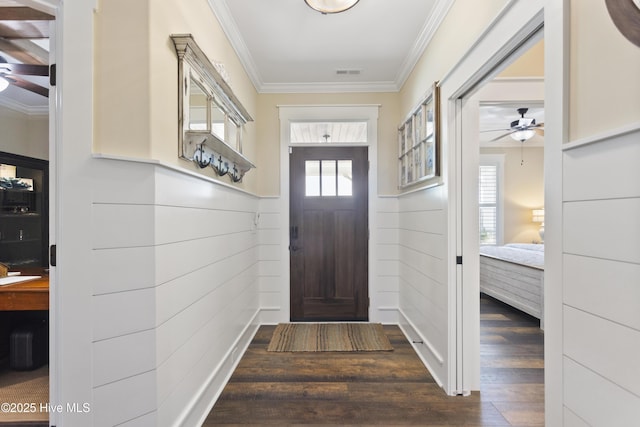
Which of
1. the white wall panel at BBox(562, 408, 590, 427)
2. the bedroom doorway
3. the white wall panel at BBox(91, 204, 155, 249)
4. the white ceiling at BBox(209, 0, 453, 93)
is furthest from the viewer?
the white ceiling at BBox(209, 0, 453, 93)

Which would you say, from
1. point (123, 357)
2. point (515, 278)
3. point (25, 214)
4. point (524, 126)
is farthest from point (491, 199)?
point (25, 214)

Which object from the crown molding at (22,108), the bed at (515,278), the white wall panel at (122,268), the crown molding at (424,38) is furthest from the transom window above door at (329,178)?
the crown molding at (22,108)

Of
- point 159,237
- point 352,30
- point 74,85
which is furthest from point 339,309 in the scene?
point 74,85

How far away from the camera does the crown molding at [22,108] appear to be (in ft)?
10.7

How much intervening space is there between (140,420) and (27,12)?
2.04 m

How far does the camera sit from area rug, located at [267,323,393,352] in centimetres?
278

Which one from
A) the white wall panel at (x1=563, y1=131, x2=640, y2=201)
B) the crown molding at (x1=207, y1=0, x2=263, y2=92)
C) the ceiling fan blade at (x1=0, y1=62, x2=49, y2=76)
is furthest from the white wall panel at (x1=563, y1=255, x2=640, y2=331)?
the ceiling fan blade at (x1=0, y1=62, x2=49, y2=76)

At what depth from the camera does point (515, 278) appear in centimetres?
362

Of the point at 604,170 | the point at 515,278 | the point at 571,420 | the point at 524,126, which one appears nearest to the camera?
the point at 604,170

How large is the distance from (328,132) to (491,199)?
4193 millimetres

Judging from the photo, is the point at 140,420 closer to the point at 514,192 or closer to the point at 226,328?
the point at 226,328

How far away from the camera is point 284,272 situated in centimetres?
343

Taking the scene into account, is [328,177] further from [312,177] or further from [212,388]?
[212,388]

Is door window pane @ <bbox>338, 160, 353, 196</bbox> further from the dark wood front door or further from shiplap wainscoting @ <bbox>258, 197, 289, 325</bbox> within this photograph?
shiplap wainscoting @ <bbox>258, 197, 289, 325</bbox>
